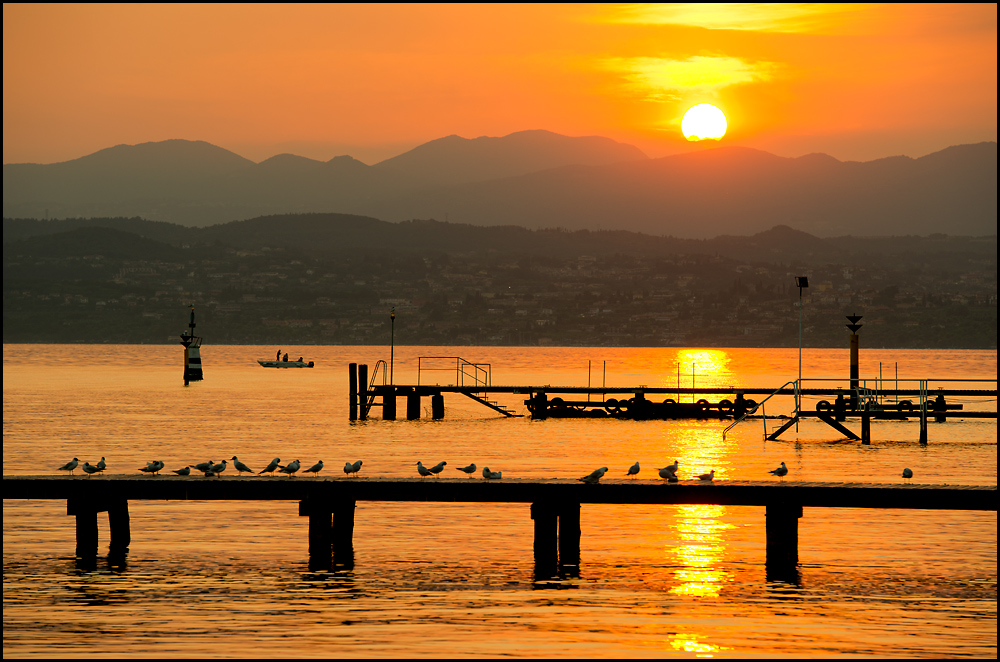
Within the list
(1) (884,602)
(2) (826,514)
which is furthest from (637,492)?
(2) (826,514)

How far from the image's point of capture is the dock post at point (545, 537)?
84.0 ft

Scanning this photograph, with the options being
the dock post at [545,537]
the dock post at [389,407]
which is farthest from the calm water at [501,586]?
the dock post at [389,407]

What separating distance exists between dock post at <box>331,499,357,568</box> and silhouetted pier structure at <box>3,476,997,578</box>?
2cm

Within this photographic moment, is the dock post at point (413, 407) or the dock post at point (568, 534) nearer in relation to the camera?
the dock post at point (568, 534)

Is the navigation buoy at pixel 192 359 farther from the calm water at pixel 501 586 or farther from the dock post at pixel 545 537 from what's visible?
the dock post at pixel 545 537

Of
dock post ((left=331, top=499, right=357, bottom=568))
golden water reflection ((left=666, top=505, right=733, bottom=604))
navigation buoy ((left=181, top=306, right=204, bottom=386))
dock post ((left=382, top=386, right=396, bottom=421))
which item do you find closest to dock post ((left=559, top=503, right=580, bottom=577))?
golden water reflection ((left=666, top=505, right=733, bottom=604))

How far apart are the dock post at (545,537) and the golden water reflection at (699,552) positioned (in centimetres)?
281

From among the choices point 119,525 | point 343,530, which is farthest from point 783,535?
point 119,525

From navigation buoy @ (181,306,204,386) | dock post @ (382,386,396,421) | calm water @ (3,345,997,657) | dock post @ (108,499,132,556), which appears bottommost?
calm water @ (3,345,997,657)

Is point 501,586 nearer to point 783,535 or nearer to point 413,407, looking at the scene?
point 783,535

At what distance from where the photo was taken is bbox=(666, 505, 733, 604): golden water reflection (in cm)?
2425

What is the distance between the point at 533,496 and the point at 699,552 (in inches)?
208

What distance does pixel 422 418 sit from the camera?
8600 cm

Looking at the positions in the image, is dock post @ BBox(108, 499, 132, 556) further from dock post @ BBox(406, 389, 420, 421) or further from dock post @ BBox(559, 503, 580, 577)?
dock post @ BBox(406, 389, 420, 421)
